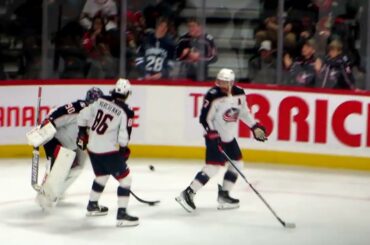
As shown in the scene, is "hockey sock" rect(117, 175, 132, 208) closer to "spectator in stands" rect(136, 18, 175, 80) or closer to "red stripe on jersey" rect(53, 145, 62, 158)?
"red stripe on jersey" rect(53, 145, 62, 158)

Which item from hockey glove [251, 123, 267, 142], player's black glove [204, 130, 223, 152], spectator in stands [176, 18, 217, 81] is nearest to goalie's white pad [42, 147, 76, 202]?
player's black glove [204, 130, 223, 152]

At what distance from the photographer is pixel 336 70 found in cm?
1003

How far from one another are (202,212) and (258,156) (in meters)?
2.46

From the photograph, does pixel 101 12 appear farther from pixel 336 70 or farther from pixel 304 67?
pixel 336 70

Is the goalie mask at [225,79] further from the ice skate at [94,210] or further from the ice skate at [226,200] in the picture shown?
the ice skate at [94,210]

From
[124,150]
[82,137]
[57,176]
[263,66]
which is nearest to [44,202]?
[57,176]

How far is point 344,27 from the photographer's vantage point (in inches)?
395

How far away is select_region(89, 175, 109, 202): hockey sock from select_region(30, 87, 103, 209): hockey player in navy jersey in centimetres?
29

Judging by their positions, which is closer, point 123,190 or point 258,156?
point 123,190

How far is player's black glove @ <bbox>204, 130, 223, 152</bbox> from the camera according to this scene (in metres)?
7.49

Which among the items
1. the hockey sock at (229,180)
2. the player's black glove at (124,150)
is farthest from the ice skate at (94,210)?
the hockey sock at (229,180)

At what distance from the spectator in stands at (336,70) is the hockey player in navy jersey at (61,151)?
322 centimetres

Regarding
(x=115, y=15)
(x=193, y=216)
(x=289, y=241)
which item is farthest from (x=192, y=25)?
(x=289, y=241)

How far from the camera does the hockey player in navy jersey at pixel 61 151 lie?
293 inches
